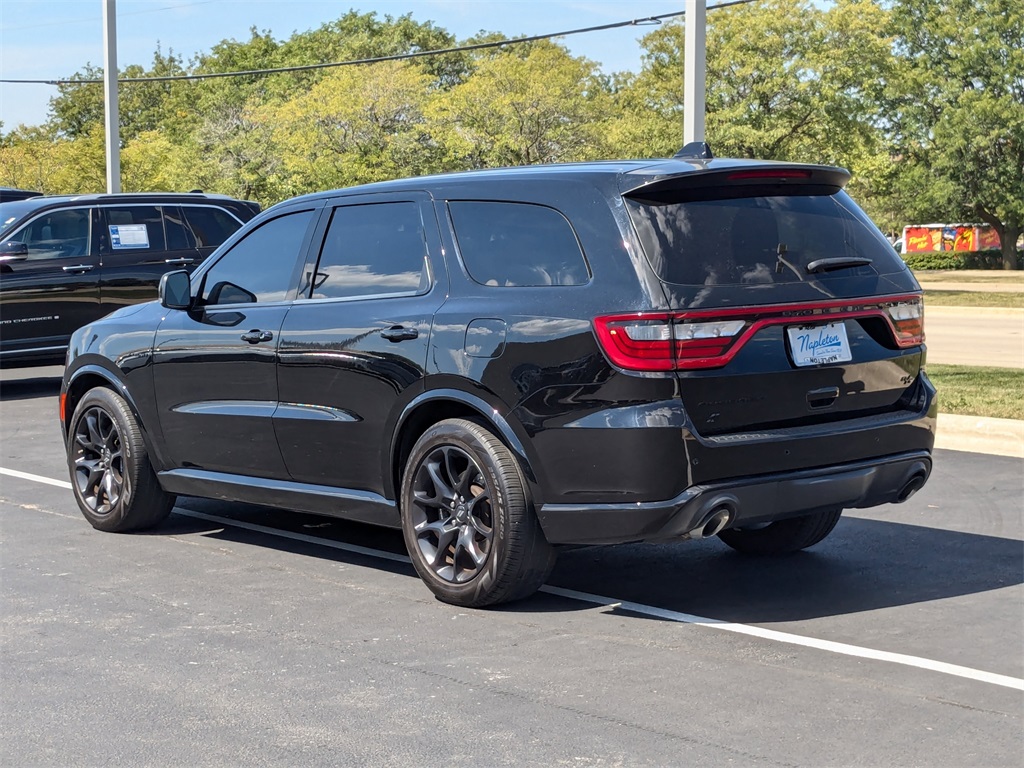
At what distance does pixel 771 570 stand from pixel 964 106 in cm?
5972

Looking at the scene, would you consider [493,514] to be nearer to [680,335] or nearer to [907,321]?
[680,335]

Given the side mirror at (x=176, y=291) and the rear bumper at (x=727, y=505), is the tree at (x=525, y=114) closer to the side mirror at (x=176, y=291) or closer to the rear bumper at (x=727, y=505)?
the side mirror at (x=176, y=291)

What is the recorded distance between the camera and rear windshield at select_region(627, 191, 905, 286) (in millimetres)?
5586

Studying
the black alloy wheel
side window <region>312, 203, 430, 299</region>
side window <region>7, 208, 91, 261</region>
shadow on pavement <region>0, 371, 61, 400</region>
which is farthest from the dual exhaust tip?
shadow on pavement <region>0, 371, 61, 400</region>

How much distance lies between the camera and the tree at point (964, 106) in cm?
6153

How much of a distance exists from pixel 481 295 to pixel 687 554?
1.95 meters

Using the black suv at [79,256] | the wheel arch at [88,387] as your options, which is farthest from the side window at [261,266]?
the black suv at [79,256]

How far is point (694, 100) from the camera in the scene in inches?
504

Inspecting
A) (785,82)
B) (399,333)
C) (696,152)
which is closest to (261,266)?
(399,333)

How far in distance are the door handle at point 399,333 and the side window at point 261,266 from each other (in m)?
0.88

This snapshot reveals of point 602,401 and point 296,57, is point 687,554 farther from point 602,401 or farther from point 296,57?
point 296,57

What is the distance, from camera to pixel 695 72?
12930 millimetres

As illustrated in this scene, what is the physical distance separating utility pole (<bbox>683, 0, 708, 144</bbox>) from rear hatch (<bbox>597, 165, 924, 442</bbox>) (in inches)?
264

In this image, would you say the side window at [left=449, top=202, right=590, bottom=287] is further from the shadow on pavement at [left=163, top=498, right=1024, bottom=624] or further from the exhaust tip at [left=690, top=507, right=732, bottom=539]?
the shadow on pavement at [left=163, top=498, right=1024, bottom=624]
